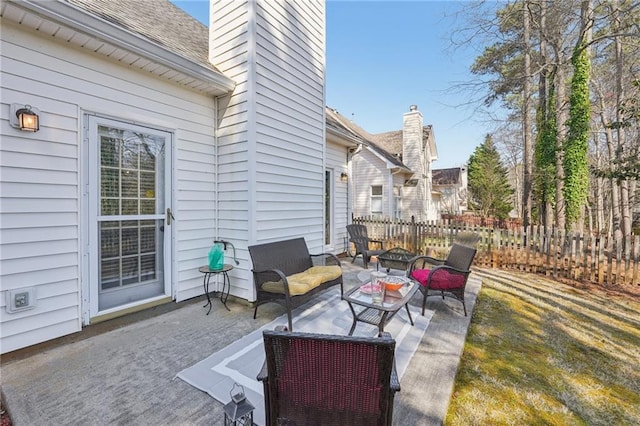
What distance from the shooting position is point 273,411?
1.57 metres

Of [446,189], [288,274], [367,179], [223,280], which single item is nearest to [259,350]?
[288,274]

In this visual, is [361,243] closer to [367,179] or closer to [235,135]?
[235,135]

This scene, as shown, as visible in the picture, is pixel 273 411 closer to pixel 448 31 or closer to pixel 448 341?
pixel 448 341

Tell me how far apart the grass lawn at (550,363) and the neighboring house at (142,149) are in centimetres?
306

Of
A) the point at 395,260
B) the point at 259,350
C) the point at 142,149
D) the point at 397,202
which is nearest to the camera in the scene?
the point at 259,350

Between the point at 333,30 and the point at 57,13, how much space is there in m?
6.82

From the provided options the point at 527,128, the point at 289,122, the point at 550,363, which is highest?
the point at 527,128

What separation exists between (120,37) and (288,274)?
367 centimetres

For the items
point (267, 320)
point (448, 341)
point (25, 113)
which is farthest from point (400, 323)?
point (25, 113)

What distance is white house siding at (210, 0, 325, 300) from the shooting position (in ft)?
13.6

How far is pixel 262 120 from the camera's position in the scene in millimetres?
4262

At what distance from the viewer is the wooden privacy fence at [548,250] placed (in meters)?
5.52

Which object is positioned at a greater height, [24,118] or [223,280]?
[24,118]

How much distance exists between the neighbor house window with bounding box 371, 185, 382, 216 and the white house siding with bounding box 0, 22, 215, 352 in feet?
33.6
